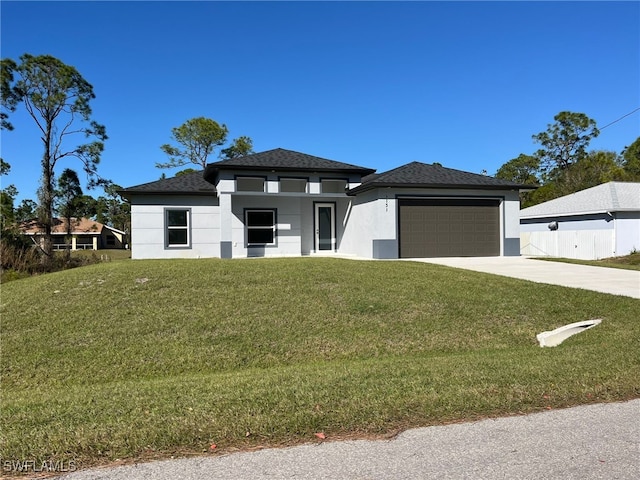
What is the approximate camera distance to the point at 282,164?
769 inches

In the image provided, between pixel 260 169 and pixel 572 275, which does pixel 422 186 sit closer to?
pixel 260 169

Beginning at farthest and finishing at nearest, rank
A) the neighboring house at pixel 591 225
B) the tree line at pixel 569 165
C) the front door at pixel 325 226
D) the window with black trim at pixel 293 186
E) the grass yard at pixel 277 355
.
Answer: the tree line at pixel 569 165, the neighboring house at pixel 591 225, the front door at pixel 325 226, the window with black trim at pixel 293 186, the grass yard at pixel 277 355

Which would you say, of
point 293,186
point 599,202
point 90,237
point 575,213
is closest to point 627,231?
point 599,202

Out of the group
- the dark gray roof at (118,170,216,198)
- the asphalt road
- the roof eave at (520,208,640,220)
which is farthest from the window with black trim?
the asphalt road

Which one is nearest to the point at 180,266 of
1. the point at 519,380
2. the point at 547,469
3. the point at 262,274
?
the point at 262,274

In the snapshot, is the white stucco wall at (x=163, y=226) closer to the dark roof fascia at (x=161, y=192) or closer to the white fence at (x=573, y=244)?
the dark roof fascia at (x=161, y=192)

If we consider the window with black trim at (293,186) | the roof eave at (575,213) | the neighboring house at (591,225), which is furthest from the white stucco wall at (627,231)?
the window with black trim at (293,186)

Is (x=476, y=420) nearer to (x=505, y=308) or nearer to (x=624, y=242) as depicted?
(x=505, y=308)

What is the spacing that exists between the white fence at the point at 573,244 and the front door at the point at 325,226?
1295cm

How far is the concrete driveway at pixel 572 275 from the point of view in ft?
36.4

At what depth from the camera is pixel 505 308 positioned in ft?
29.0

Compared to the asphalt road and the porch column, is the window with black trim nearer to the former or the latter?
the porch column

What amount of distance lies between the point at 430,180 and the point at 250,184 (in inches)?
301

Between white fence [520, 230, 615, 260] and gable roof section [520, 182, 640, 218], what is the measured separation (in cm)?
145
